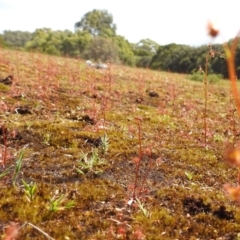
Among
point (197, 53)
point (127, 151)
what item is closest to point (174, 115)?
point (127, 151)

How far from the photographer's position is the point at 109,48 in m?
45.3

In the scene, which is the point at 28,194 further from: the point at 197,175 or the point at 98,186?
the point at 197,175

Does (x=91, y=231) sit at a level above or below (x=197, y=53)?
below

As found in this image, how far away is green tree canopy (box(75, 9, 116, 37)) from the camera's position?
85875mm

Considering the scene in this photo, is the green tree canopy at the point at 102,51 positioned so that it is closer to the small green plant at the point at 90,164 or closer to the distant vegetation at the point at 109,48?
the distant vegetation at the point at 109,48

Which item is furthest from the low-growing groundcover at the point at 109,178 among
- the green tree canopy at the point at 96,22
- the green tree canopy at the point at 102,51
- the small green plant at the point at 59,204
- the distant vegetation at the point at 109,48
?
the green tree canopy at the point at 96,22

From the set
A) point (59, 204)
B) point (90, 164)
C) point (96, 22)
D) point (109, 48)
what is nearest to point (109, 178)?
point (90, 164)

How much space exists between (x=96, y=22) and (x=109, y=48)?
43.6m

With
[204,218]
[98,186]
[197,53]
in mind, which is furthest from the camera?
[197,53]

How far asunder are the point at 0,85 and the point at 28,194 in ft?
24.0

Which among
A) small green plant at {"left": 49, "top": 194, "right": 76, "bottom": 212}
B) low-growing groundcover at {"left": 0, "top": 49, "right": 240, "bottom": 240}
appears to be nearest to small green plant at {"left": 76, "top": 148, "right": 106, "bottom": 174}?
low-growing groundcover at {"left": 0, "top": 49, "right": 240, "bottom": 240}

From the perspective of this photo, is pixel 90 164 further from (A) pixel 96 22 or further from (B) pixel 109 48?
(A) pixel 96 22

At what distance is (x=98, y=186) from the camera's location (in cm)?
447

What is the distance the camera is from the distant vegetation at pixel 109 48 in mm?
41688
